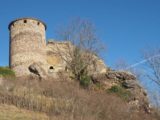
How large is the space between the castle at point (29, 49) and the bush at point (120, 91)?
5572 mm

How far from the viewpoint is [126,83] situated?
117 ft

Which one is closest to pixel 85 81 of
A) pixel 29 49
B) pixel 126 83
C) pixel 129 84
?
pixel 126 83

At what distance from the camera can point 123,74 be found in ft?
120

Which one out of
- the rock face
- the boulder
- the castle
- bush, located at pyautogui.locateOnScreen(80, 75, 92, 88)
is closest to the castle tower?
the castle

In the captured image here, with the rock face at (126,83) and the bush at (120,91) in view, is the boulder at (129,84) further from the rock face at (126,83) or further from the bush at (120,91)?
the bush at (120,91)

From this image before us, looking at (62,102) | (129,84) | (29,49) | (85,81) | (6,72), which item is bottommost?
(62,102)

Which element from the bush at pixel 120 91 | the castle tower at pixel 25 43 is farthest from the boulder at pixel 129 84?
the castle tower at pixel 25 43

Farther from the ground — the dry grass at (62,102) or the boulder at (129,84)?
the boulder at (129,84)

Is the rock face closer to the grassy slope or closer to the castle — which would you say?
the castle

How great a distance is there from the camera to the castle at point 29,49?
35875 mm

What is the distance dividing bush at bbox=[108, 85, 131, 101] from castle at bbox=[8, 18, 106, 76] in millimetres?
5572

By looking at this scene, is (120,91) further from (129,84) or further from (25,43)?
(25,43)

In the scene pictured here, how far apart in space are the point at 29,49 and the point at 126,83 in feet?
27.9

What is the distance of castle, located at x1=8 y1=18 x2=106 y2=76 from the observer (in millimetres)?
35875
